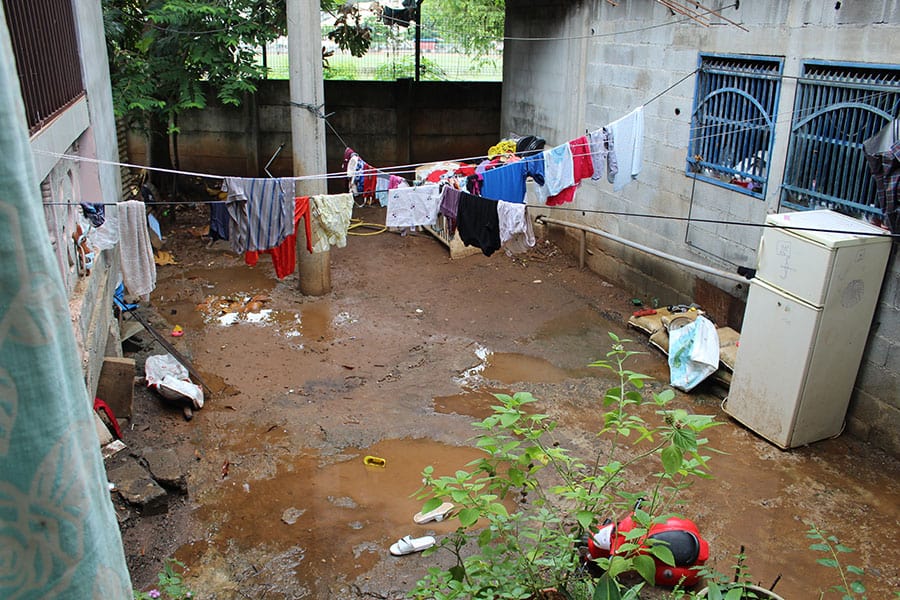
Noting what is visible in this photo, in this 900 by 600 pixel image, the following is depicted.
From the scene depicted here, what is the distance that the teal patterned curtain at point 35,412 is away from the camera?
0.90 metres

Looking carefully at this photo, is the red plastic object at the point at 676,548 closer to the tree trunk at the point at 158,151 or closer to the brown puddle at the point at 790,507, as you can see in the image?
the brown puddle at the point at 790,507

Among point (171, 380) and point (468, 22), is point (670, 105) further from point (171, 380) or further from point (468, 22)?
point (468, 22)

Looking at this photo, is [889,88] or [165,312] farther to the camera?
[165,312]

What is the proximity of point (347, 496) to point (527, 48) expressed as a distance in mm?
9382

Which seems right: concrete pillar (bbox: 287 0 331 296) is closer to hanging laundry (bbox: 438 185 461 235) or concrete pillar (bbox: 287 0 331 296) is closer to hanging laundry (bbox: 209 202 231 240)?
hanging laundry (bbox: 438 185 461 235)

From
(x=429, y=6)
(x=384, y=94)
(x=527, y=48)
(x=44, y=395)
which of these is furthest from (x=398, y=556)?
(x=429, y=6)

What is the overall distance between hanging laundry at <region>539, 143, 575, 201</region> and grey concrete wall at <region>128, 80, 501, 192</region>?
632 centimetres

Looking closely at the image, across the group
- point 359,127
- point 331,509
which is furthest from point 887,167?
point 359,127

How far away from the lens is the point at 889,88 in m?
6.12

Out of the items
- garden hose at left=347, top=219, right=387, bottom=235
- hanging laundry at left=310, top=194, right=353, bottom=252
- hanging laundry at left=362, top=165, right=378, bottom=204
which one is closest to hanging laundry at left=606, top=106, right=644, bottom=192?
hanging laundry at left=362, top=165, right=378, bottom=204

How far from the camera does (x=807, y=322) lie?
20.8 feet

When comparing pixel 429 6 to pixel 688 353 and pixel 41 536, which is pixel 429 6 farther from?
pixel 41 536

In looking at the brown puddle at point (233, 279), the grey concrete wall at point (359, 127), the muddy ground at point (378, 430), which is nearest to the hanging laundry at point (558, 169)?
the muddy ground at point (378, 430)

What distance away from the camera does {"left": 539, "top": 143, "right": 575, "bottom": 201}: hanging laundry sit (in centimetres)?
819
